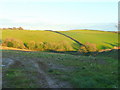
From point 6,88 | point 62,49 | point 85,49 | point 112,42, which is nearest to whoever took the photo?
point 6,88

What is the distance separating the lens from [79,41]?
7169cm

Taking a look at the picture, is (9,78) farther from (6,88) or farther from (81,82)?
(81,82)

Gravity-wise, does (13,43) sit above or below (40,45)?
above

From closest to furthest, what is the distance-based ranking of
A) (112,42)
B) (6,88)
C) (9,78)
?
(6,88) → (9,78) → (112,42)

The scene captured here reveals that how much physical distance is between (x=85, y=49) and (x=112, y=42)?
58.9 feet

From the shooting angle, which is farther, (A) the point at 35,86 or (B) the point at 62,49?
(B) the point at 62,49

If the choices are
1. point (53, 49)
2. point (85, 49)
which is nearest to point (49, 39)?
point (53, 49)

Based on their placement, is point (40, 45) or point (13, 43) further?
point (40, 45)

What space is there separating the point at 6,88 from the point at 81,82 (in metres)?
4.39

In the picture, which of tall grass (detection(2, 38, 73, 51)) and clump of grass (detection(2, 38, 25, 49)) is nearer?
tall grass (detection(2, 38, 73, 51))

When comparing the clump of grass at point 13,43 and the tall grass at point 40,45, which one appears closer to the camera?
the tall grass at point 40,45

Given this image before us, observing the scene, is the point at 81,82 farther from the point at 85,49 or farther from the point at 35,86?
the point at 85,49

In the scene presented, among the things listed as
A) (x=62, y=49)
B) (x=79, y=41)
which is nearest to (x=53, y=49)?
(x=62, y=49)

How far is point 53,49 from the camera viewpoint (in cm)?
6575
